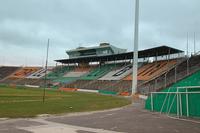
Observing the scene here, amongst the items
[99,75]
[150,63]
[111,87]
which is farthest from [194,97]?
[99,75]

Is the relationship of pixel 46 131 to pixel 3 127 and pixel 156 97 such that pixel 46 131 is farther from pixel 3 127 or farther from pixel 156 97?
pixel 156 97

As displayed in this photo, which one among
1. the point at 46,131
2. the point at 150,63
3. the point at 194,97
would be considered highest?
the point at 150,63

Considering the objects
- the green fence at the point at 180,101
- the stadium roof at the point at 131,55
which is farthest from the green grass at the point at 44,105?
the stadium roof at the point at 131,55

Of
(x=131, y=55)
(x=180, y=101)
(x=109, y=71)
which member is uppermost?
(x=131, y=55)

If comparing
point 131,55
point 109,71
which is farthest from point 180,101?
point 109,71

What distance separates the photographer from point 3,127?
14273 millimetres

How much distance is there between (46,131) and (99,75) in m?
72.2

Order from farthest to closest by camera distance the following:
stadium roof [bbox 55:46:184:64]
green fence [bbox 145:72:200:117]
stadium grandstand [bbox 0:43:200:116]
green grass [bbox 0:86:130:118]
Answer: stadium roof [bbox 55:46:184:64] → stadium grandstand [bbox 0:43:200:116] → green grass [bbox 0:86:130:118] → green fence [bbox 145:72:200:117]

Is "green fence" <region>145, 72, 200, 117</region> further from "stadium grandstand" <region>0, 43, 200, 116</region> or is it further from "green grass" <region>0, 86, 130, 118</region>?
"stadium grandstand" <region>0, 43, 200, 116</region>

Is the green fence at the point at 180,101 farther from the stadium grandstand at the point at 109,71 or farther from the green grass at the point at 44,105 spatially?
the stadium grandstand at the point at 109,71

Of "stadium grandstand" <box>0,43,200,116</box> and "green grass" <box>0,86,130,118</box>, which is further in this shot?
"stadium grandstand" <box>0,43,200,116</box>

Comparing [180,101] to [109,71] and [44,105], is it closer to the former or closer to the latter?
[44,105]

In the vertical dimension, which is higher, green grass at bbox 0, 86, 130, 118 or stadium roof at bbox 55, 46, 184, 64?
stadium roof at bbox 55, 46, 184, 64

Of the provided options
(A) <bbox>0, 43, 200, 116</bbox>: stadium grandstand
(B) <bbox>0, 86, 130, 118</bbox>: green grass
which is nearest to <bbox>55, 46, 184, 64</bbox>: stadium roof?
(A) <bbox>0, 43, 200, 116</bbox>: stadium grandstand
